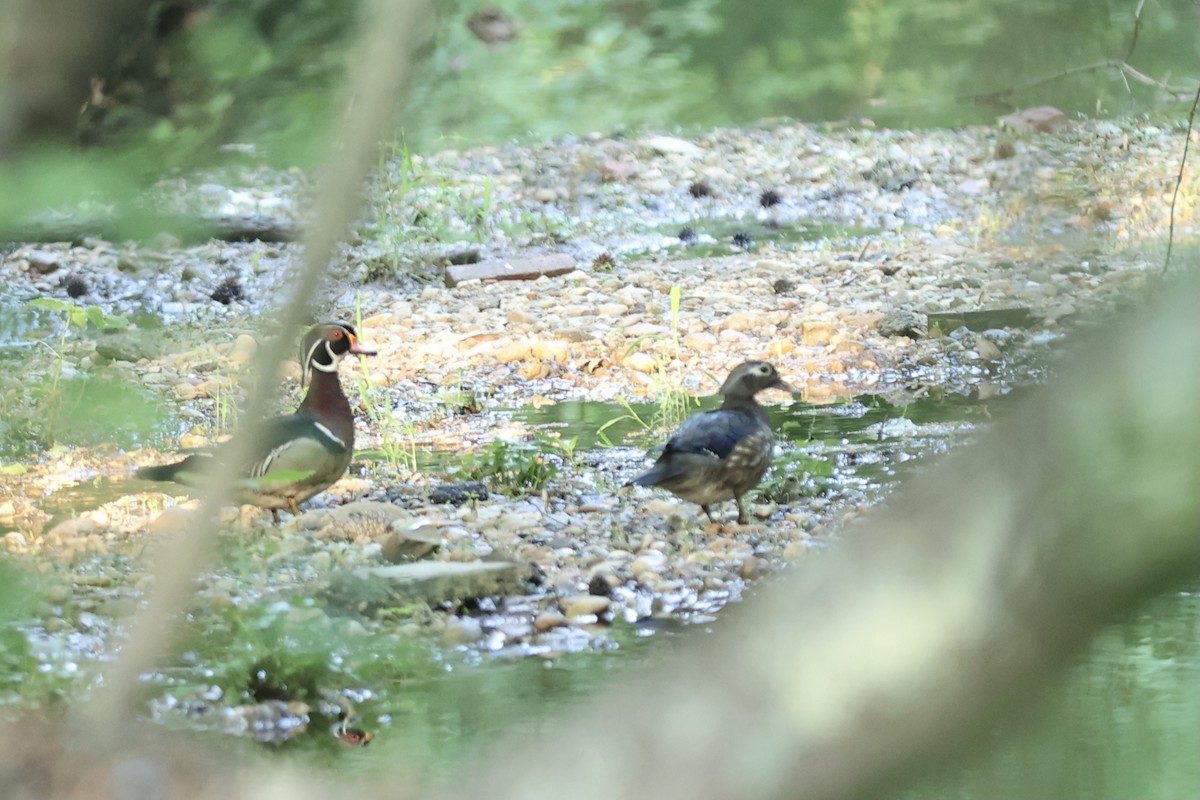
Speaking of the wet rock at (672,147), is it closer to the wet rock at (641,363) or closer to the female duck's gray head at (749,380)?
the wet rock at (641,363)

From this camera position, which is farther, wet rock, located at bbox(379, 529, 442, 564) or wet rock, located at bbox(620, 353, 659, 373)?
wet rock, located at bbox(620, 353, 659, 373)

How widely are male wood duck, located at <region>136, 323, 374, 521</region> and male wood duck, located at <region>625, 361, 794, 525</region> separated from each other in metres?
0.65

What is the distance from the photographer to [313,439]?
348 cm

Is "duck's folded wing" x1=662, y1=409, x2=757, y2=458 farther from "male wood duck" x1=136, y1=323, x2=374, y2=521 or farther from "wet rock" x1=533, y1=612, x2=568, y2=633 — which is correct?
"male wood duck" x1=136, y1=323, x2=374, y2=521

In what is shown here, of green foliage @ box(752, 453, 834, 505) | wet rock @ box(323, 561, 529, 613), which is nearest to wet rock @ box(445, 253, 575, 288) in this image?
green foliage @ box(752, 453, 834, 505)

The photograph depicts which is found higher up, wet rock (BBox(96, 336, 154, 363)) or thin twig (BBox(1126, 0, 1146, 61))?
thin twig (BBox(1126, 0, 1146, 61))

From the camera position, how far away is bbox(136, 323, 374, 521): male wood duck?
3.36 m

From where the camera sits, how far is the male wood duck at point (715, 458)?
3438 millimetres

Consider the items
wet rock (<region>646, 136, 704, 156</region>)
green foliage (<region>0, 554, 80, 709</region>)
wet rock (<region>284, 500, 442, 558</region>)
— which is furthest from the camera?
wet rock (<region>646, 136, 704, 156</region>)

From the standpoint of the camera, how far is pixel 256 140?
97cm

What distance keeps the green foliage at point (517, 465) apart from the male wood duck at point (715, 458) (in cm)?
54

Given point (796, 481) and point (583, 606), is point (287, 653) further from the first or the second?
point (796, 481)

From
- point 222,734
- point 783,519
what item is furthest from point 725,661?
point 783,519

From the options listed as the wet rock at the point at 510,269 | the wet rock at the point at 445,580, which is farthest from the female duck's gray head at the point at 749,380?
the wet rock at the point at 510,269
